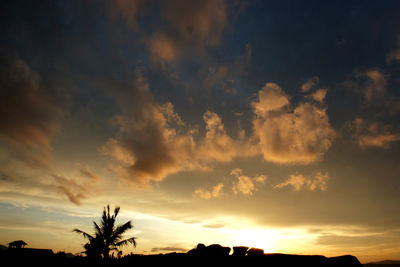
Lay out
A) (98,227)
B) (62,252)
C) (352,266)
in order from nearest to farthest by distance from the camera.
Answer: (352,266), (62,252), (98,227)

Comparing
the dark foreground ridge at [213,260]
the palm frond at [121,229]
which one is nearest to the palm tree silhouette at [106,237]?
the palm frond at [121,229]

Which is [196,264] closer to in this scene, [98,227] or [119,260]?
[119,260]

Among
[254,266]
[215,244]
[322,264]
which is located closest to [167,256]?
[215,244]

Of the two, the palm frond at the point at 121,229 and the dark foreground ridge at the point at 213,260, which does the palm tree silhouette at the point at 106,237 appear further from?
the dark foreground ridge at the point at 213,260

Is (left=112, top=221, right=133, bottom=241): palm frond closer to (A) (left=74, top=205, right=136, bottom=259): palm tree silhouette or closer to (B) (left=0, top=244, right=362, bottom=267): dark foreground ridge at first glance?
(A) (left=74, top=205, right=136, bottom=259): palm tree silhouette

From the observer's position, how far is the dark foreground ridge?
28.0 feet

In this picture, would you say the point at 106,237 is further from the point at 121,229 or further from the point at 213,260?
the point at 213,260

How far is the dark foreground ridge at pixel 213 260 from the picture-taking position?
8.54 m

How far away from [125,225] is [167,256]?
45.8 ft

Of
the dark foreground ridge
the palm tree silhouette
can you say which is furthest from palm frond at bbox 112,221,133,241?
the dark foreground ridge

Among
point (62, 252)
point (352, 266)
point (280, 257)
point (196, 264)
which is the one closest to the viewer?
point (352, 266)

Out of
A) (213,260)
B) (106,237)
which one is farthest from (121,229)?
(213,260)

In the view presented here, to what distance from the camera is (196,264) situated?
31.2 feet

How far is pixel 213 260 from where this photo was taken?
9.46m
